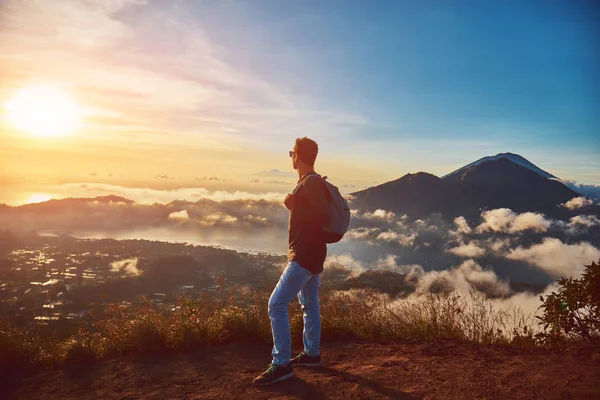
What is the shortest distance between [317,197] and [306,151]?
58 cm

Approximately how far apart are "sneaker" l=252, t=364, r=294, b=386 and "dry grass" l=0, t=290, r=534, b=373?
157 centimetres

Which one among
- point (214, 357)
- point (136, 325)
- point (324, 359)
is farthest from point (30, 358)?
point (324, 359)

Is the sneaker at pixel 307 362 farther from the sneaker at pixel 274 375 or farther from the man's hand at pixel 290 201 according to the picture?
the man's hand at pixel 290 201

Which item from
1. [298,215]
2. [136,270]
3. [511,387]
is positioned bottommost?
[136,270]

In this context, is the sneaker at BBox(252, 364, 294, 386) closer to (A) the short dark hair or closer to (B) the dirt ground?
(B) the dirt ground

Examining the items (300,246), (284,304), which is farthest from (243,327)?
(300,246)

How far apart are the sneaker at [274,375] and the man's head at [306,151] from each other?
2.32 metres

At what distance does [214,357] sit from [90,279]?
80.5 m

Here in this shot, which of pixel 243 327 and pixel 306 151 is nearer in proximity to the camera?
pixel 306 151

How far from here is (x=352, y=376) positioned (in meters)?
3.86

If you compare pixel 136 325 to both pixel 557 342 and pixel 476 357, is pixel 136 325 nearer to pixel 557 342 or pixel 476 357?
pixel 476 357

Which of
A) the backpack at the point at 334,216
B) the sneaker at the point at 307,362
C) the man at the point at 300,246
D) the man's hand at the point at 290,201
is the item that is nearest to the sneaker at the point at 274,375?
the man at the point at 300,246

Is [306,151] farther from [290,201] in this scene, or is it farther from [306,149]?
[290,201]

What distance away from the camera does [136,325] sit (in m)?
5.14
